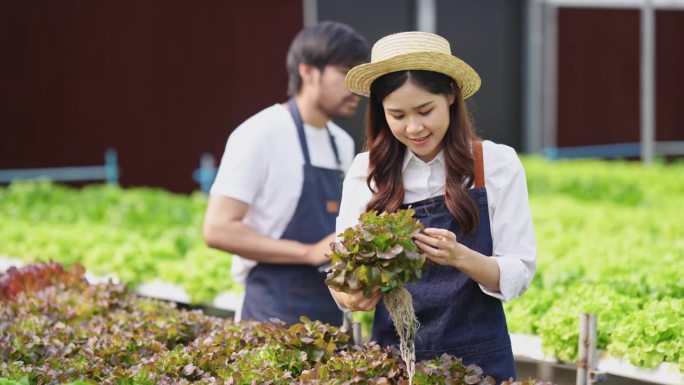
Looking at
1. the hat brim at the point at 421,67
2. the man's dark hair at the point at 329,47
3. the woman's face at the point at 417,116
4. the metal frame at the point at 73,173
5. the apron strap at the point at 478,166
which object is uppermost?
the man's dark hair at the point at 329,47

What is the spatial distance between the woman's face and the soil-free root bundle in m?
0.30

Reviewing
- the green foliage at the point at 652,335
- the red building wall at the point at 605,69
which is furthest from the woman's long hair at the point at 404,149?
the red building wall at the point at 605,69

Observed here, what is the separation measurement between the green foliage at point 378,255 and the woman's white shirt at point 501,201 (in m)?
0.35

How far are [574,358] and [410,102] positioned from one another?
6.46 feet

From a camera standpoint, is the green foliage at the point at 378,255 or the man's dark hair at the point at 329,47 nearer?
the green foliage at the point at 378,255

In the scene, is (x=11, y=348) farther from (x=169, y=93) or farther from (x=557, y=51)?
(x=557, y=51)

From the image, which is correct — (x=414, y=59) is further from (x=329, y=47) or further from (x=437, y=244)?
(x=329, y=47)

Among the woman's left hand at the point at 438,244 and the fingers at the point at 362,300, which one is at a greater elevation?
the woman's left hand at the point at 438,244

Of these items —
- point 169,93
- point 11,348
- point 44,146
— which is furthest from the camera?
point 169,93

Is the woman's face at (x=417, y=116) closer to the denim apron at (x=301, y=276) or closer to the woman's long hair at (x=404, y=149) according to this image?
the woman's long hair at (x=404, y=149)

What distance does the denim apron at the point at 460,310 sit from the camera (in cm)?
319

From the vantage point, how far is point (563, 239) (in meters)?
7.08

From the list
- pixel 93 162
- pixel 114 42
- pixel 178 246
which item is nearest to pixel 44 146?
pixel 93 162

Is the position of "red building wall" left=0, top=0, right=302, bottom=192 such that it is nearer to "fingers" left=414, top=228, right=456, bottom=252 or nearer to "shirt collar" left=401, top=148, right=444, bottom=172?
"shirt collar" left=401, top=148, right=444, bottom=172
